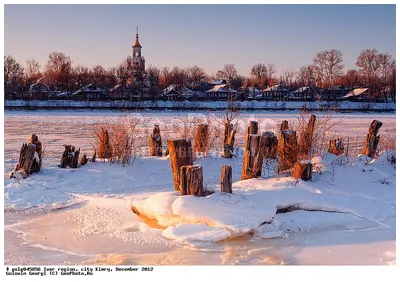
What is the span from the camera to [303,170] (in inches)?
350

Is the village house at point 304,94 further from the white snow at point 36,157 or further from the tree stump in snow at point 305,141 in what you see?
the white snow at point 36,157

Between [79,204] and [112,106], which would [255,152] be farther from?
[112,106]

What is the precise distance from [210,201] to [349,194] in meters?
2.84

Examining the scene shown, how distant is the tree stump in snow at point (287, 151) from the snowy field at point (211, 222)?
611 mm

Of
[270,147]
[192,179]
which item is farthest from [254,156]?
[270,147]

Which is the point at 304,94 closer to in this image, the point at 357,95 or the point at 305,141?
the point at 357,95

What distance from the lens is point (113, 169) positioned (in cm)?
1136

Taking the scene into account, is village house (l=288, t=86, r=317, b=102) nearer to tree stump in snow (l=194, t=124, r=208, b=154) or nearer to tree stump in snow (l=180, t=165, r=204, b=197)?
tree stump in snow (l=194, t=124, r=208, b=154)

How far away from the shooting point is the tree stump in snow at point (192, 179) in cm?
740

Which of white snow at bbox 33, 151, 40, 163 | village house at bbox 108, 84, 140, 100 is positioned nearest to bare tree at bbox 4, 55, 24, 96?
village house at bbox 108, 84, 140, 100

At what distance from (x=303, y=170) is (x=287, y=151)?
1188mm

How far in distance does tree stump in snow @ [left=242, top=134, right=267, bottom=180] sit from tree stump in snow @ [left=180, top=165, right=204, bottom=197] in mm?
2185

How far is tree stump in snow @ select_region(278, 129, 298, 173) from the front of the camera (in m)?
9.94

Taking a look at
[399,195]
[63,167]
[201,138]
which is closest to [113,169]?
[63,167]
